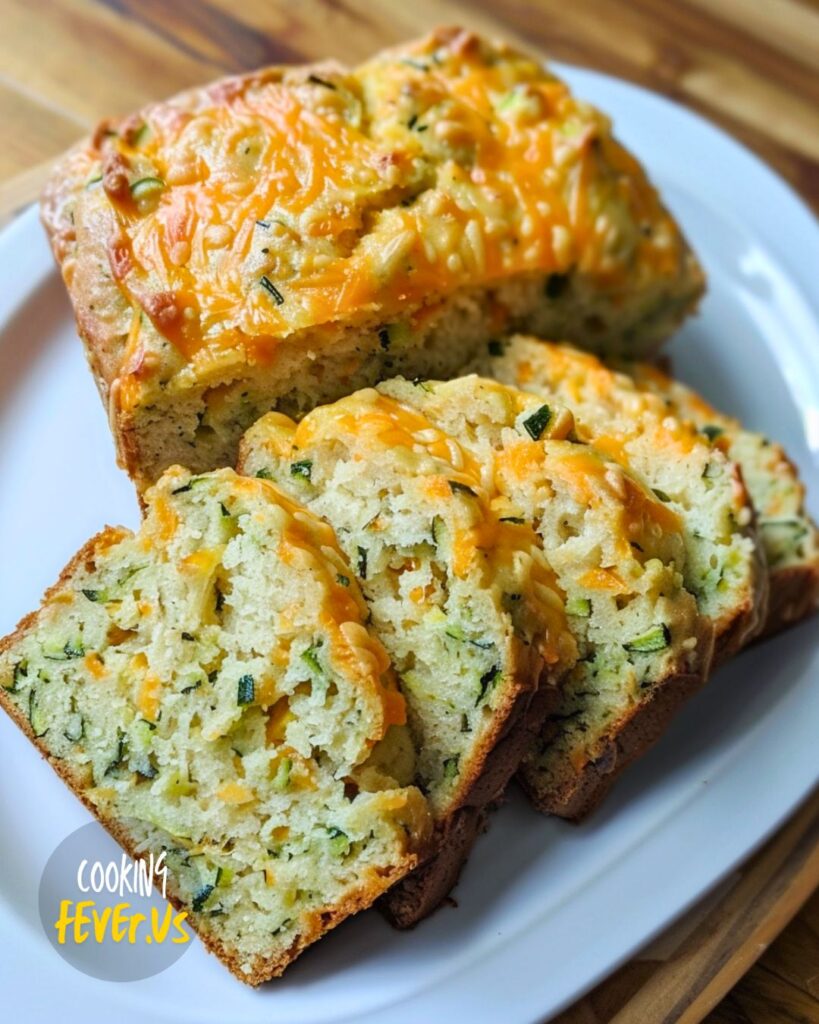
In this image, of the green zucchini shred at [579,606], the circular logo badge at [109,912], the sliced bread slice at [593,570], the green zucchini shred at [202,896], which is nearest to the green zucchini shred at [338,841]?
the green zucchini shred at [202,896]

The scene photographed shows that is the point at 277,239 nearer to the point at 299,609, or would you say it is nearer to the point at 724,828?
the point at 299,609

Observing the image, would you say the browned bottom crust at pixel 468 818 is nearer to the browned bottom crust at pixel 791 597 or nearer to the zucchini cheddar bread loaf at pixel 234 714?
the zucchini cheddar bread loaf at pixel 234 714

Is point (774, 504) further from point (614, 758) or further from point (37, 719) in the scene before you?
point (37, 719)

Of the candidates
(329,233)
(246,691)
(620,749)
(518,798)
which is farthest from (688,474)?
(246,691)

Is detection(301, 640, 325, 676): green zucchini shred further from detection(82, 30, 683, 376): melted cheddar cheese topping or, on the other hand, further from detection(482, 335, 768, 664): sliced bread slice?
detection(482, 335, 768, 664): sliced bread slice

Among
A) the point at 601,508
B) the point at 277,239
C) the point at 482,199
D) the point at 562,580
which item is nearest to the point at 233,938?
the point at 562,580

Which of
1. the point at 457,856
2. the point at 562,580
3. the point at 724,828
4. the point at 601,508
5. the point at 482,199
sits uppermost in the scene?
the point at 482,199
